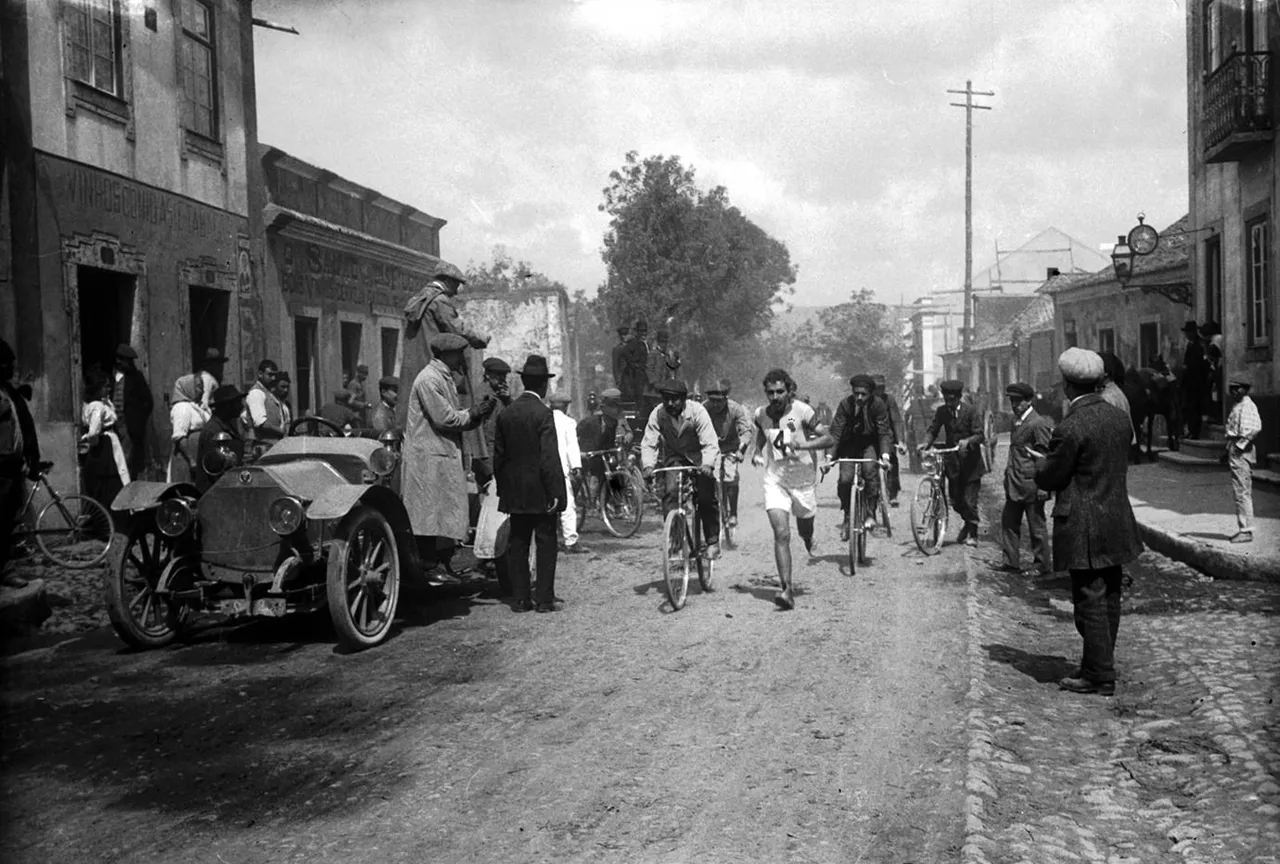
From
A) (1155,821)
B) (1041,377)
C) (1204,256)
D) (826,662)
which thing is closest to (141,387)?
(826,662)

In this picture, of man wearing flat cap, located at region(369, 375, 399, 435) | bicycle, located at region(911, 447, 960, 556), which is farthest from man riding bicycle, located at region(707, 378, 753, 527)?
man wearing flat cap, located at region(369, 375, 399, 435)

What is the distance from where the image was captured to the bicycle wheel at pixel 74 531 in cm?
1008

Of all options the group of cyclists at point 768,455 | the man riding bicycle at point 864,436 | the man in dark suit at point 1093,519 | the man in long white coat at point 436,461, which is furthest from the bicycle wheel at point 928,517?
the man in dark suit at point 1093,519

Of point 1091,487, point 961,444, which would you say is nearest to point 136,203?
point 961,444

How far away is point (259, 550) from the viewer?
7418 millimetres

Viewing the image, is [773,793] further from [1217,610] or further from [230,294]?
[230,294]

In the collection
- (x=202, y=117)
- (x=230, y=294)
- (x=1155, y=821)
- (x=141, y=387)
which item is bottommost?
(x=1155, y=821)

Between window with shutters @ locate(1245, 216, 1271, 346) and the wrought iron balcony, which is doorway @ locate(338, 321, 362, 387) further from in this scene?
window with shutters @ locate(1245, 216, 1271, 346)

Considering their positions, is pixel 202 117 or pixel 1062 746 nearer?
pixel 1062 746

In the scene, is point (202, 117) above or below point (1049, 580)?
above

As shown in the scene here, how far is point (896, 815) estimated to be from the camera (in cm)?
442

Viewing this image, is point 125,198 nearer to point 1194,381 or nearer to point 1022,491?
point 1022,491

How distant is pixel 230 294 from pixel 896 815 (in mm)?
13579

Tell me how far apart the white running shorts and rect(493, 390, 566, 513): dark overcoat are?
66.4 inches
